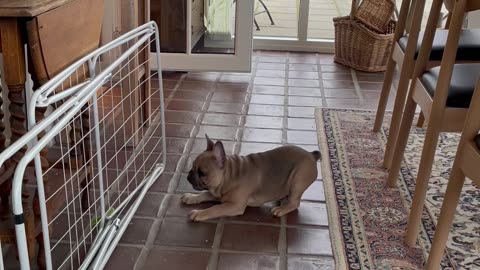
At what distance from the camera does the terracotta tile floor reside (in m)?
1.89

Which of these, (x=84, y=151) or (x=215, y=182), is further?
(x=215, y=182)

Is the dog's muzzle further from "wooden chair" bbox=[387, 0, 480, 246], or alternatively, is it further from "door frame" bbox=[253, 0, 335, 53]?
"door frame" bbox=[253, 0, 335, 53]

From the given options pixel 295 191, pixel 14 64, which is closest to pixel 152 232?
pixel 295 191

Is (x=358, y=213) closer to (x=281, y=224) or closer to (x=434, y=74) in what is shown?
(x=281, y=224)

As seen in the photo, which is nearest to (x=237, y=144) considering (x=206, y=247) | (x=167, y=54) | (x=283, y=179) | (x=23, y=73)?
(x=283, y=179)

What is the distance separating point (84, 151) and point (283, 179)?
708 millimetres

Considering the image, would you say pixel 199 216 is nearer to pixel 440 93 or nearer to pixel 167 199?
pixel 167 199

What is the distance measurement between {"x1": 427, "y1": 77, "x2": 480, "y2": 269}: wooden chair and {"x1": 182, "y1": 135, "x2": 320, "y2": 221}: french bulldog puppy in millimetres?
558

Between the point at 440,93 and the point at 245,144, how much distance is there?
3.71 feet

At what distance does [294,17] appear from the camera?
4691mm

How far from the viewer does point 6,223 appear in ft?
5.20

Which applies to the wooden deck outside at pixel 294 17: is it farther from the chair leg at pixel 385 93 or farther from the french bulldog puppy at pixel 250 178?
the french bulldog puppy at pixel 250 178

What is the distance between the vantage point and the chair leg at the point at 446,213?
1.63m

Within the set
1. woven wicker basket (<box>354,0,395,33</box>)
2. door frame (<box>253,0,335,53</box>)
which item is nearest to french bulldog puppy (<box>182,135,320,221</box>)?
woven wicker basket (<box>354,0,395,33</box>)
